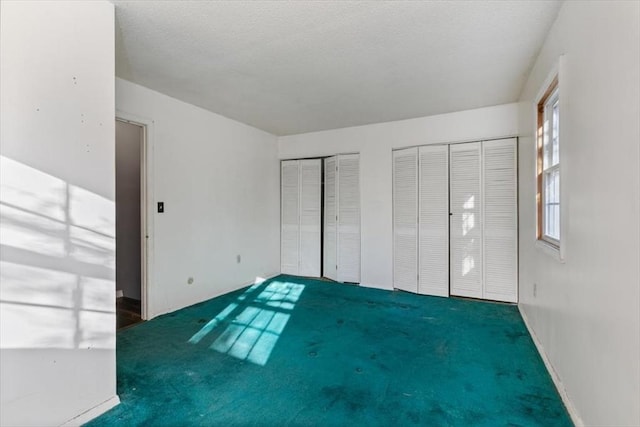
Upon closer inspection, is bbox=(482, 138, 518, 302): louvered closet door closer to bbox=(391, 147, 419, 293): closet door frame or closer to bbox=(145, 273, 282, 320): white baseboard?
bbox=(391, 147, 419, 293): closet door frame

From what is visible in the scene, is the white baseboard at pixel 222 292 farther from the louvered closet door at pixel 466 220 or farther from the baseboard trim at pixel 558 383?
the baseboard trim at pixel 558 383

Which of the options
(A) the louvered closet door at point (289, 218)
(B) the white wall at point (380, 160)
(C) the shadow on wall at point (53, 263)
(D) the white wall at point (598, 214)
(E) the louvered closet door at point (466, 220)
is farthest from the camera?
(A) the louvered closet door at point (289, 218)

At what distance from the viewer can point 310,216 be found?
5.27 m

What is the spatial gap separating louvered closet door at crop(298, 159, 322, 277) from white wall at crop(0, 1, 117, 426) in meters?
3.50

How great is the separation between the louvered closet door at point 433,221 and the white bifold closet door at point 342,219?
3.18 ft

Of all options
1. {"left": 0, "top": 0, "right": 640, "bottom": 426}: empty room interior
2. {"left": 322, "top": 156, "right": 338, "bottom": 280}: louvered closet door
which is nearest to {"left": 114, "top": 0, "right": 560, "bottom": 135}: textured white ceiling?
{"left": 0, "top": 0, "right": 640, "bottom": 426}: empty room interior

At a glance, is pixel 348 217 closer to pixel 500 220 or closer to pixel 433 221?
pixel 433 221

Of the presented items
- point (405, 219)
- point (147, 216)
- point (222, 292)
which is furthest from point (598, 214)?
point (222, 292)

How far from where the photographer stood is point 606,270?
138 cm

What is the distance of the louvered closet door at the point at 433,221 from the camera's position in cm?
420

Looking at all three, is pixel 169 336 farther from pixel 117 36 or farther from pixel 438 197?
pixel 438 197

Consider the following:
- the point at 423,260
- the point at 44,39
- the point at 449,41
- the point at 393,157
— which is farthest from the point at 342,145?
the point at 44,39

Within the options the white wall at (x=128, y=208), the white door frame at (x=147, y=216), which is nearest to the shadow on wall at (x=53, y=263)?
the white door frame at (x=147, y=216)

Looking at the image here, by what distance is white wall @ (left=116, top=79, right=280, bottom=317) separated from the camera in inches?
135
